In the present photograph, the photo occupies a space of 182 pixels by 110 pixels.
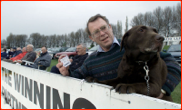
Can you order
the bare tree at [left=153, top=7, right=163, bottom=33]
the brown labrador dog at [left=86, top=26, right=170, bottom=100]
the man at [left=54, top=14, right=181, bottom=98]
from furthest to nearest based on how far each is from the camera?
the bare tree at [left=153, top=7, right=163, bottom=33], the man at [left=54, top=14, right=181, bottom=98], the brown labrador dog at [left=86, top=26, right=170, bottom=100]

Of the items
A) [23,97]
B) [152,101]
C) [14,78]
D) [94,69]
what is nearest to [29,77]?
[23,97]

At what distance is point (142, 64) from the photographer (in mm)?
1414

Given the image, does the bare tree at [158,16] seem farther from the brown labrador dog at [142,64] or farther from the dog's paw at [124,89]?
the dog's paw at [124,89]

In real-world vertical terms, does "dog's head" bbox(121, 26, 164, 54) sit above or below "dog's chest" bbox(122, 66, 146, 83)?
above

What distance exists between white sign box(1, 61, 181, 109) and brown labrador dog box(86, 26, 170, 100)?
12 cm

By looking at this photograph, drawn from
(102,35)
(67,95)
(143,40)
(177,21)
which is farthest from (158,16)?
(67,95)

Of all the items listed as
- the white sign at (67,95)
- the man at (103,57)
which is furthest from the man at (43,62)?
the man at (103,57)

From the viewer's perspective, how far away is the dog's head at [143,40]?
1267mm

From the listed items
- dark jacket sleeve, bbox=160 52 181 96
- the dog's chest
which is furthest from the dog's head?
dark jacket sleeve, bbox=160 52 181 96

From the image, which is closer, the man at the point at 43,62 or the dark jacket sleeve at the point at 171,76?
the dark jacket sleeve at the point at 171,76

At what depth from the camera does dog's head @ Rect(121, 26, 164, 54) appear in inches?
49.9

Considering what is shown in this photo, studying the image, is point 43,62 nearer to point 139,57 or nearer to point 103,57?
point 103,57

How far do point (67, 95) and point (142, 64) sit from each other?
3.68 feet

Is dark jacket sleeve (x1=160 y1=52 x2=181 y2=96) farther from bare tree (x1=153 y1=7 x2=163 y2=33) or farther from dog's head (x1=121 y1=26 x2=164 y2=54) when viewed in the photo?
bare tree (x1=153 y1=7 x2=163 y2=33)
